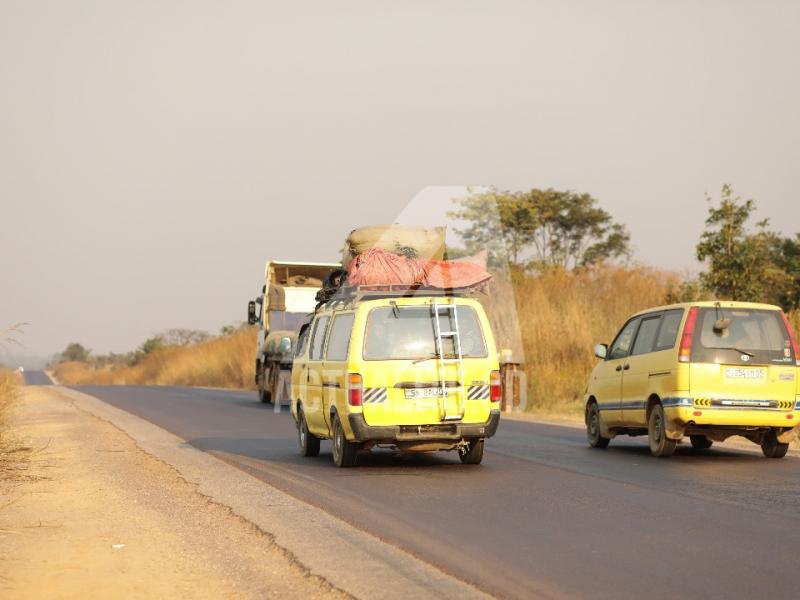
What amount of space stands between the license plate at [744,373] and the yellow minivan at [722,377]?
13 mm

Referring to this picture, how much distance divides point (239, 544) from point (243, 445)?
1026 cm

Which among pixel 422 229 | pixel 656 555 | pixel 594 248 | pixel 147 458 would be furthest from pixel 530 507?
pixel 594 248

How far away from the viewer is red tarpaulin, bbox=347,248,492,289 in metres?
16.4

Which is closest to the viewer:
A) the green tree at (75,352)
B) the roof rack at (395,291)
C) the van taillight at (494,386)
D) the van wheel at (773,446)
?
the van taillight at (494,386)

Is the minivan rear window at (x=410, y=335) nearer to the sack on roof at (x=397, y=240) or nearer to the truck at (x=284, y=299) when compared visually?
the sack on roof at (x=397, y=240)

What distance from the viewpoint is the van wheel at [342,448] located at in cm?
1549

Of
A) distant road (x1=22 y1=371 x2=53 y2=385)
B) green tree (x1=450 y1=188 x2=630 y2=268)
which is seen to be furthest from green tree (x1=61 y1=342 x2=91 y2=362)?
green tree (x1=450 y1=188 x2=630 y2=268)

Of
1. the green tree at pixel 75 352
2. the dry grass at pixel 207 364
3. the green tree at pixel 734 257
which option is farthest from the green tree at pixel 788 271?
the green tree at pixel 75 352

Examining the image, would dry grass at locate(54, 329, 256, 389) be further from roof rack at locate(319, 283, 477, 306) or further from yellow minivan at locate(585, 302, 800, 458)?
roof rack at locate(319, 283, 477, 306)

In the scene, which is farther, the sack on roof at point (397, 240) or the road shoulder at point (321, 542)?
the sack on roof at point (397, 240)

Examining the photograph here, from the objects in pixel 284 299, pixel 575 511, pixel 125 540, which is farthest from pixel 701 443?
pixel 284 299

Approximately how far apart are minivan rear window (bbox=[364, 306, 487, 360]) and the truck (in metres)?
19.3

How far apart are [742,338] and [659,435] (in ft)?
5.46

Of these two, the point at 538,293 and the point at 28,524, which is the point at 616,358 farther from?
the point at 538,293
